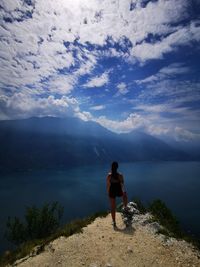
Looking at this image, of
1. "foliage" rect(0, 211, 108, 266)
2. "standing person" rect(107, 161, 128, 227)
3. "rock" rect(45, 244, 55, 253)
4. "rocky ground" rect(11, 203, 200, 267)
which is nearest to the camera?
"rocky ground" rect(11, 203, 200, 267)

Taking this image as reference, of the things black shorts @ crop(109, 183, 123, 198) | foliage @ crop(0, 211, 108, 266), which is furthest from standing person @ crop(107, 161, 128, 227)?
foliage @ crop(0, 211, 108, 266)

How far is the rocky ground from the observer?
9.43 metres

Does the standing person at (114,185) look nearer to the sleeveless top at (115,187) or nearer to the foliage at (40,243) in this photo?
the sleeveless top at (115,187)

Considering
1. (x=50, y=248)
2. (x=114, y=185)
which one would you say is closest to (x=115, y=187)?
(x=114, y=185)

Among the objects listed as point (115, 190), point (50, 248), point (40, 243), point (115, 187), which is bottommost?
point (40, 243)

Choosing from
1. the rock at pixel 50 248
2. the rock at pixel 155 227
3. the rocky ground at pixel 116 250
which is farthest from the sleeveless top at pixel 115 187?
the rock at pixel 50 248

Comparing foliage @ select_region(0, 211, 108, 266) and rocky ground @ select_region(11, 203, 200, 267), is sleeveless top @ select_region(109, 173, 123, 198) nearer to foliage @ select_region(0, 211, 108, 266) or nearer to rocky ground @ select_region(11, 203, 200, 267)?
rocky ground @ select_region(11, 203, 200, 267)

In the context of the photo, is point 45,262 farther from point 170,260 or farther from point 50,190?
point 50,190

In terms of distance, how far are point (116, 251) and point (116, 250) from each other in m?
0.08

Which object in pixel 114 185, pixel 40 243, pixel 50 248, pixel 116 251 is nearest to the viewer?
pixel 116 251

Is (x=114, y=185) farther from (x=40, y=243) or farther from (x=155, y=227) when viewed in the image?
(x=40, y=243)

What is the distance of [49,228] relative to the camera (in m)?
47.0

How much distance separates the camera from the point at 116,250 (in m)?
10.1

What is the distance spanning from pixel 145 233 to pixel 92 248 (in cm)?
335
